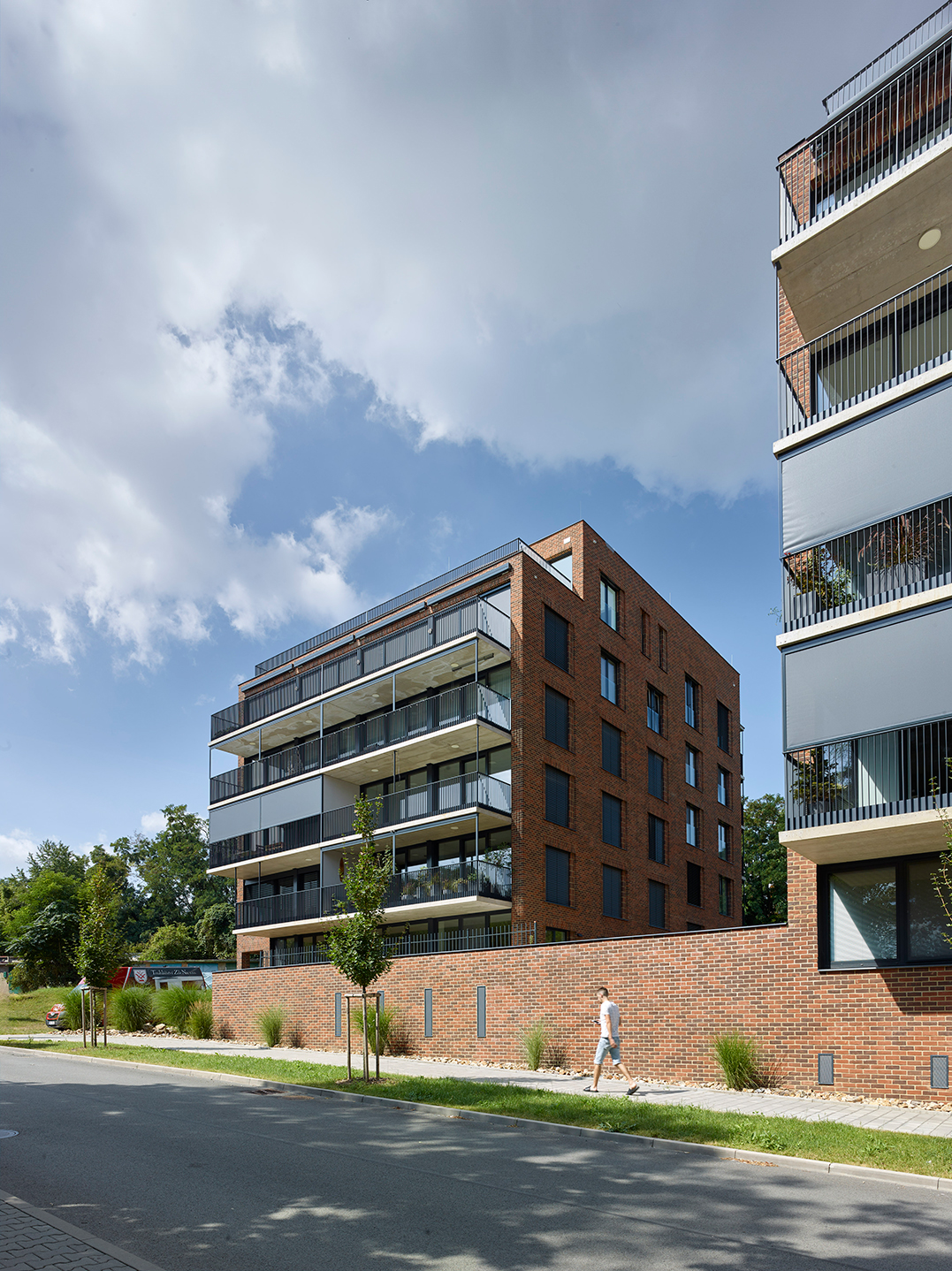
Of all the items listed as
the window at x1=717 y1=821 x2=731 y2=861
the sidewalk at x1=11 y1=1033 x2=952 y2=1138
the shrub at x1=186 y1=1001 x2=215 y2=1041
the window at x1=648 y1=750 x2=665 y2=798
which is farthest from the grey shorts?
the window at x1=717 y1=821 x2=731 y2=861

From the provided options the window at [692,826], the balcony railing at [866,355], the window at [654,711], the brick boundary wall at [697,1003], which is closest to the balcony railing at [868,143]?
the balcony railing at [866,355]

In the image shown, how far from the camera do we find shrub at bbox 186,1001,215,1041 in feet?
92.7

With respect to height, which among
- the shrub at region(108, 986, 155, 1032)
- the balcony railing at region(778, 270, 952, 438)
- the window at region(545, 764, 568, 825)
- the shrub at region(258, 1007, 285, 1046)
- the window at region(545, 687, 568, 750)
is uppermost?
the balcony railing at region(778, 270, 952, 438)

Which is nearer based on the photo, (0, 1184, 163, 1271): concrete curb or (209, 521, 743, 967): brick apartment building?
(0, 1184, 163, 1271): concrete curb

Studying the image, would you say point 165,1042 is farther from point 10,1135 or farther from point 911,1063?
point 911,1063

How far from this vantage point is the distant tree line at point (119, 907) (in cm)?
2925

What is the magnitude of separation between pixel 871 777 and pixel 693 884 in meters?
24.0

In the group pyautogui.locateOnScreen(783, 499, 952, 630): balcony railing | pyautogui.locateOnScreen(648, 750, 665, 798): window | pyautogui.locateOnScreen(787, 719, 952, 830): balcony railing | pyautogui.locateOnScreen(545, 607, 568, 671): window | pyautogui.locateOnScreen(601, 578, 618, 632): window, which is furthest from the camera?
pyautogui.locateOnScreen(648, 750, 665, 798): window

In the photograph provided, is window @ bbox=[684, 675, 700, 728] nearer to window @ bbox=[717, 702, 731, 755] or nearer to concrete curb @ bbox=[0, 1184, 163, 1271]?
window @ bbox=[717, 702, 731, 755]

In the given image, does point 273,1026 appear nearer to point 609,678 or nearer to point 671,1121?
point 609,678

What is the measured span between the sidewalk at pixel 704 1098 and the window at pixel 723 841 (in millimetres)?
21309

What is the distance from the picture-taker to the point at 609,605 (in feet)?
107

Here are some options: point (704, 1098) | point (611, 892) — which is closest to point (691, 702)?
point (611, 892)

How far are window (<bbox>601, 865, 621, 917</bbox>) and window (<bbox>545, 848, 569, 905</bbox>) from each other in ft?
7.30
